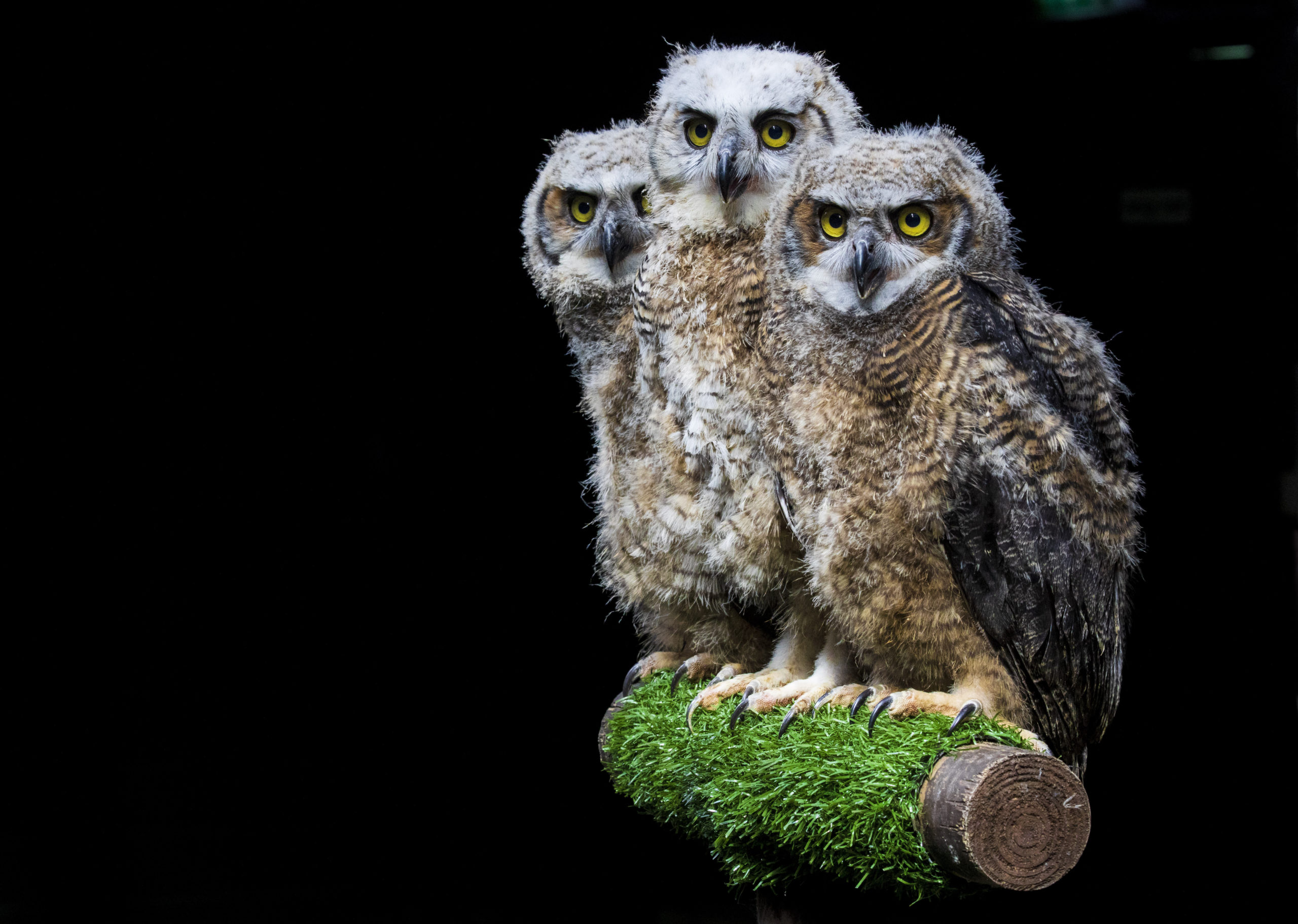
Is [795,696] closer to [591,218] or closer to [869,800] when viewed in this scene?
[869,800]

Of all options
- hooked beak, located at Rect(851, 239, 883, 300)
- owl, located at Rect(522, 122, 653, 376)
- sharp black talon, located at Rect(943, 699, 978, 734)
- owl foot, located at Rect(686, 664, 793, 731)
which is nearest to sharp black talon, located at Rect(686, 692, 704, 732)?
owl foot, located at Rect(686, 664, 793, 731)

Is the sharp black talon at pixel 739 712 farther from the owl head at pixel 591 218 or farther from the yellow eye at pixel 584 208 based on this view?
the yellow eye at pixel 584 208

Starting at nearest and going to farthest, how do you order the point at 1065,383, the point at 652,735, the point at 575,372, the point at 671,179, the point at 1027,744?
the point at 1027,744 < the point at 1065,383 < the point at 671,179 < the point at 652,735 < the point at 575,372

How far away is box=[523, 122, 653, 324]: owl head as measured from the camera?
2.21m

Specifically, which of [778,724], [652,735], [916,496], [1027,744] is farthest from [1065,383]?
[652,735]

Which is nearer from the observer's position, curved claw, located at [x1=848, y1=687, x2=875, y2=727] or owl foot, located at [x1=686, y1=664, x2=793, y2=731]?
curved claw, located at [x1=848, y1=687, x2=875, y2=727]

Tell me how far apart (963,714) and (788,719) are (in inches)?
11.3

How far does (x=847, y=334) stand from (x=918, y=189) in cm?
24

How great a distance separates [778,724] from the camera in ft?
6.37

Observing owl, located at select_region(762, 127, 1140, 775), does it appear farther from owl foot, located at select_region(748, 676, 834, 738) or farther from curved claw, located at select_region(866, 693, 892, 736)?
owl foot, located at select_region(748, 676, 834, 738)

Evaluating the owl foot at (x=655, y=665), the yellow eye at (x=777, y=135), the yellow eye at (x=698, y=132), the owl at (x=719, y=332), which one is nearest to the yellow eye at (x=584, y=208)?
the owl at (x=719, y=332)

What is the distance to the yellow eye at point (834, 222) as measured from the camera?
1.79 m

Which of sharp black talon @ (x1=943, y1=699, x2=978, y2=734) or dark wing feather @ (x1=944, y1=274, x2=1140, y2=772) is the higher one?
dark wing feather @ (x1=944, y1=274, x2=1140, y2=772)

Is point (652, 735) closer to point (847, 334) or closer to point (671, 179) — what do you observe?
point (847, 334)
